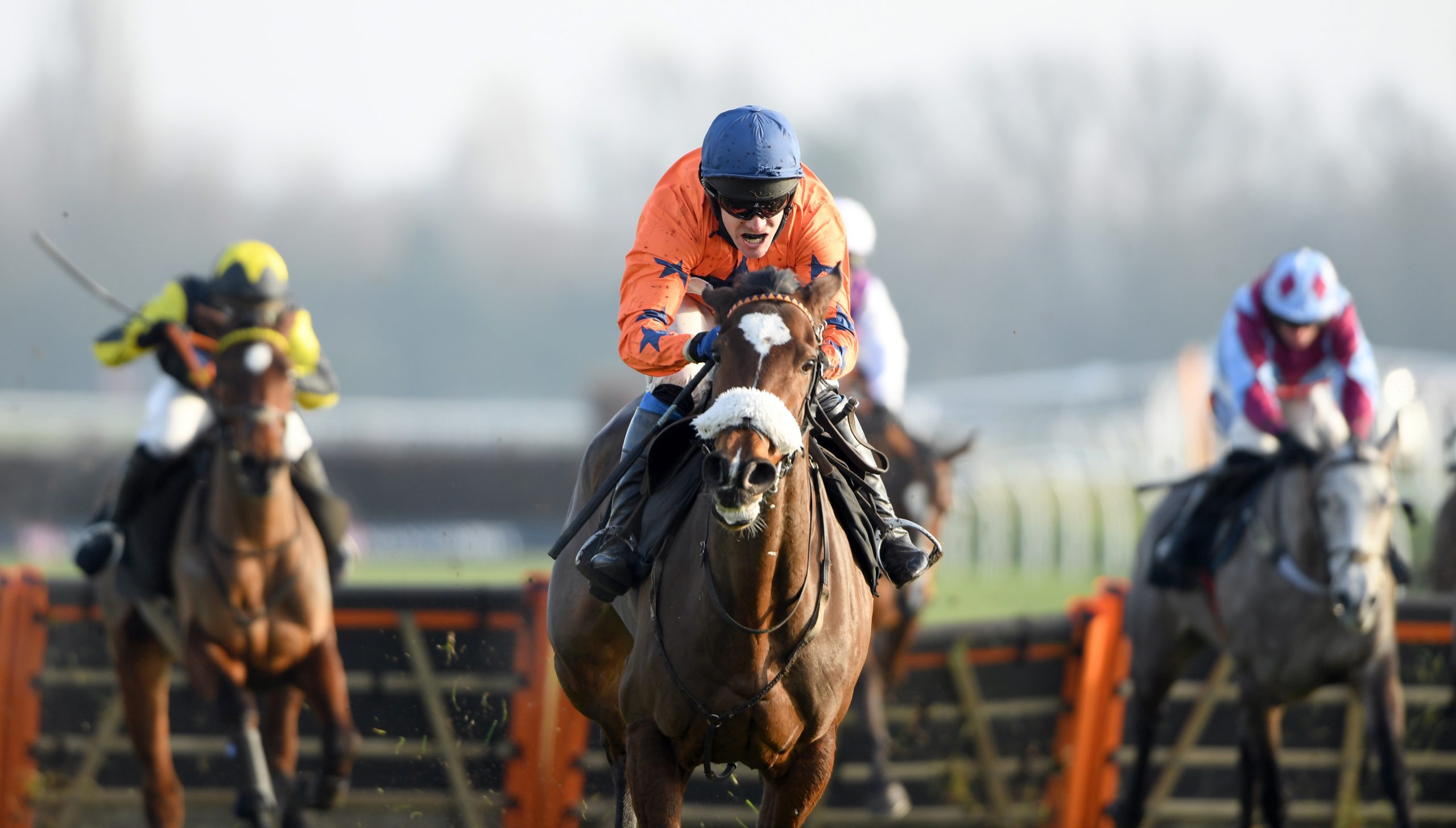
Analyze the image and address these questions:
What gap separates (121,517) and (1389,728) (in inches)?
225

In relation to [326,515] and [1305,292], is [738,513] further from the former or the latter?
[1305,292]

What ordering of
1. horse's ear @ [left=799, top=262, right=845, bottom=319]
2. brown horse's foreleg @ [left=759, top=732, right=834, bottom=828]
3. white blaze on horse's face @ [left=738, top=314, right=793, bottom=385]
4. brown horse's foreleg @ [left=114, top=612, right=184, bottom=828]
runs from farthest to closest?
1. brown horse's foreleg @ [left=114, top=612, right=184, bottom=828]
2. brown horse's foreleg @ [left=759, top=732, right=834, bottom=828]
3. horse's ear @ [left=799, top=262, right=845, bottom=319]
4. white blaze on horse's face @ [left=738, top=314, right=793, bottom=385]

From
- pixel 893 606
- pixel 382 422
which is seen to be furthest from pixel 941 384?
pixel 893 606

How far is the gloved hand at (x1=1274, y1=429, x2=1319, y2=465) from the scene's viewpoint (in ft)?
24.1

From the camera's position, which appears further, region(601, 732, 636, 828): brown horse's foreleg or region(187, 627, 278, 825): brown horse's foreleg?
region(187, 627, 278, 825): brown horse's foreleg

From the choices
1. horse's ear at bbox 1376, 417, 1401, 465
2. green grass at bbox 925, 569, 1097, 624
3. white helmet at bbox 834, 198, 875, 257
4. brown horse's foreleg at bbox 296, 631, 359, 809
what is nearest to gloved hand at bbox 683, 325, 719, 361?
brown horse's foreleg at bbox 296, 631, 359, 809

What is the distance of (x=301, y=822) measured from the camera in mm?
6910

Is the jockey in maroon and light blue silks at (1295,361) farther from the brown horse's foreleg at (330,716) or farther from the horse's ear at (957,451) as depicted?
the brown horse's foreleg at (330,716)

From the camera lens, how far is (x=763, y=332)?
349cm

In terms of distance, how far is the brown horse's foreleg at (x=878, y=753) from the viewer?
7.54 metres

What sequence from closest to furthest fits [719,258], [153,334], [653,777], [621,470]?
[653,777] → [621,470] → [719,258] → [153,334]

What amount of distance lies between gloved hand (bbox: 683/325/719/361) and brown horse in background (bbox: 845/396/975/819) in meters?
3.29

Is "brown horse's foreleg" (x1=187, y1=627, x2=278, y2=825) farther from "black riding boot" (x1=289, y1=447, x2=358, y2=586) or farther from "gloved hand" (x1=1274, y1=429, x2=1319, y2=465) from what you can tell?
"gloved hand" (x1=1274, y1=429, x2=1319, y2=465)

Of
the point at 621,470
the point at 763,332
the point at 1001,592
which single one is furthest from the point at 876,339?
the point at 1001,592
